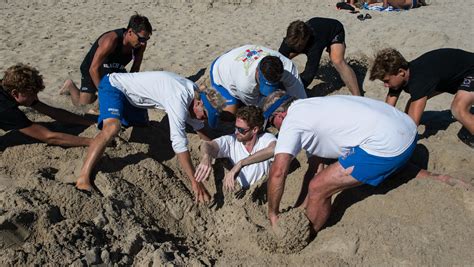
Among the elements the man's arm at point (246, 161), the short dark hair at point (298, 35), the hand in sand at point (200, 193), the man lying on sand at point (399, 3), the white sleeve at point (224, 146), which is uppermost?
the short dark hair at point (298, 35)

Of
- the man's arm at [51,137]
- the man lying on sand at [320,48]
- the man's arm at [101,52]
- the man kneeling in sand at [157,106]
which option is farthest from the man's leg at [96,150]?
the man lying on sand at [320,48]

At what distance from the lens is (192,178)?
3779 mm

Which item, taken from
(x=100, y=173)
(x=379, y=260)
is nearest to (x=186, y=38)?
(x=100, y=173)

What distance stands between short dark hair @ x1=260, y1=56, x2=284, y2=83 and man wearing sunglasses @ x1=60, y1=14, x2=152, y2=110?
1662mm

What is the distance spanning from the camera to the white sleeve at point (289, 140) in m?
3.15

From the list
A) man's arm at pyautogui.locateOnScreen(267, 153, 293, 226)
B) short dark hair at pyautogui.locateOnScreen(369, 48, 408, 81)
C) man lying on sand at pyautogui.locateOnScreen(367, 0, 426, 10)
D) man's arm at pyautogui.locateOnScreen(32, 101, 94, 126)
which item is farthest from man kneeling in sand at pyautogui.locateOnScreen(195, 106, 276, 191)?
man lying on sand at pyautogui.locateOnScreen(367, 0, 426, 10)

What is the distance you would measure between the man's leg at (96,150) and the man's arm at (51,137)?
0.88 feet

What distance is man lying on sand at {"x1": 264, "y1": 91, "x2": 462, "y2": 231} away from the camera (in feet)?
10.5

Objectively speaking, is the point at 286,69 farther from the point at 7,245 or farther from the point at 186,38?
the point at 186,38

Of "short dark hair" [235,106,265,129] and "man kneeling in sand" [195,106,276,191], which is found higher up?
"short dark hair" [235,106,265,129]

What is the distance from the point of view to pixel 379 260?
3.14 metres

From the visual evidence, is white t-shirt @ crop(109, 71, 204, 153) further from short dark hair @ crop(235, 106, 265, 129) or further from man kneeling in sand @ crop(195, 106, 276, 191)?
short dark hair @ crop(235, 106, 265, 129)

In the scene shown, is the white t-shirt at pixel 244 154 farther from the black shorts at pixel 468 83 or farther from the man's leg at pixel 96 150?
the black shorts at pixel 468 83

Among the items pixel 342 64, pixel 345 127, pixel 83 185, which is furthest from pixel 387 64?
pixel 83 185
